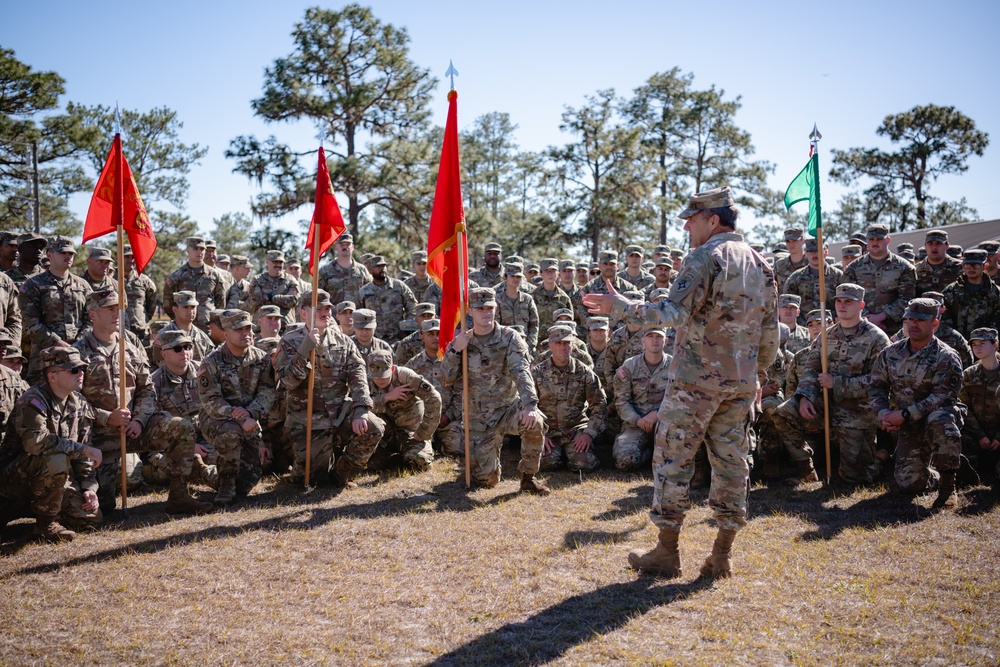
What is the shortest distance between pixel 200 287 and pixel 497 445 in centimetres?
604

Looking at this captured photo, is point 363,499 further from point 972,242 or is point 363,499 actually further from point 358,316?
point 972,242

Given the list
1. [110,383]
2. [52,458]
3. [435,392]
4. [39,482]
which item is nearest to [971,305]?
[435,392]

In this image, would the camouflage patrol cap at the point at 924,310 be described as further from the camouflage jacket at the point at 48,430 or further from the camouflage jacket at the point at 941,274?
the camouflage jacket at the point at 48,430

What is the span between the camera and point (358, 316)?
8844 mm

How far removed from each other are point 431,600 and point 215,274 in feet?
27.0

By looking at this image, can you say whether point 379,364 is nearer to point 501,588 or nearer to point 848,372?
point 501,588

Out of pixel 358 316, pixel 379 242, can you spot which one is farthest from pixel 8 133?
pixel 358 316

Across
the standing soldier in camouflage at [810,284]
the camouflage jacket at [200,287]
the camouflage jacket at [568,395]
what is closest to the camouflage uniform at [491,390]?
the camouflage jacket at [568,395]

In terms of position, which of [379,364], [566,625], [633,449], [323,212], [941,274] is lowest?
[566,625]

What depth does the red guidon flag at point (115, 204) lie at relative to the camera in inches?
283

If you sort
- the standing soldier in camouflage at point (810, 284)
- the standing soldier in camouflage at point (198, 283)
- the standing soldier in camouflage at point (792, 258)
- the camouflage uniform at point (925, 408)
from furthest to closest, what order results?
the standing soldier in camouflage at point (198, 283), the standing soldier in camouflage at point (792, 258), the standing soldier in camouflage at point (810, 284), the camouflage uniform at point (925, 408)

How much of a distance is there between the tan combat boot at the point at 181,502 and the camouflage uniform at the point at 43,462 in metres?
0.70

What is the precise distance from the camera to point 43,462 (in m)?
5.98

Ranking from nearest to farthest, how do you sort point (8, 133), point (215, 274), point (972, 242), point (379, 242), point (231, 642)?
1. point (231, 642)
2. point (215, 274)
3. point (972, 242)
4. point (379, 242)
5. point (8, 133)
